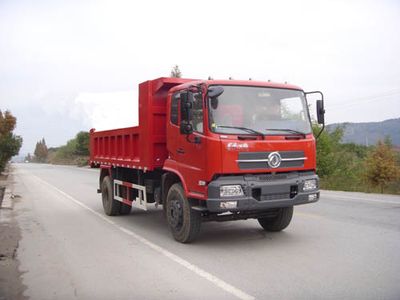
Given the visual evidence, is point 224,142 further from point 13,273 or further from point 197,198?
point 13,273

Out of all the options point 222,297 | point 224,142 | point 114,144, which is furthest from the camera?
point 114,144

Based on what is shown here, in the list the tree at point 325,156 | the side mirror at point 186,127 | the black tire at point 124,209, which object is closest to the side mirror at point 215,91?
the side mirror at point 186,127

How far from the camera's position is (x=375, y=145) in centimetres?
1856

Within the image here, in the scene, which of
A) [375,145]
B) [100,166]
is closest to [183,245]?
[100,166]

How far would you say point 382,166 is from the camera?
17.8 metres

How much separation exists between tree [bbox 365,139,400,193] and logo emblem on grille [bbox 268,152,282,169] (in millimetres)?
12114

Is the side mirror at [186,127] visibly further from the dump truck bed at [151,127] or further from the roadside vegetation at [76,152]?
the roadside vegetation at [76,152]

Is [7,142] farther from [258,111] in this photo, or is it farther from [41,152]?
[41,152]

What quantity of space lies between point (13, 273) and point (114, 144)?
16.3 ft

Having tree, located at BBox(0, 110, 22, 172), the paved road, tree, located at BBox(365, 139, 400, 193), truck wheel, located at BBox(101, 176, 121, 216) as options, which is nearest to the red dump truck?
the paved road

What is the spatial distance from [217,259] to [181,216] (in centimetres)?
127

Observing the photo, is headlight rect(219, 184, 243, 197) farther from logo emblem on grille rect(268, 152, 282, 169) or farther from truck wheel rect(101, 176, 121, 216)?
truck wheel rect(101, 176, 121, 216)

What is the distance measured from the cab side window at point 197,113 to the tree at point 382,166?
12.7m

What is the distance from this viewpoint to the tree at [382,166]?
17641 mm
